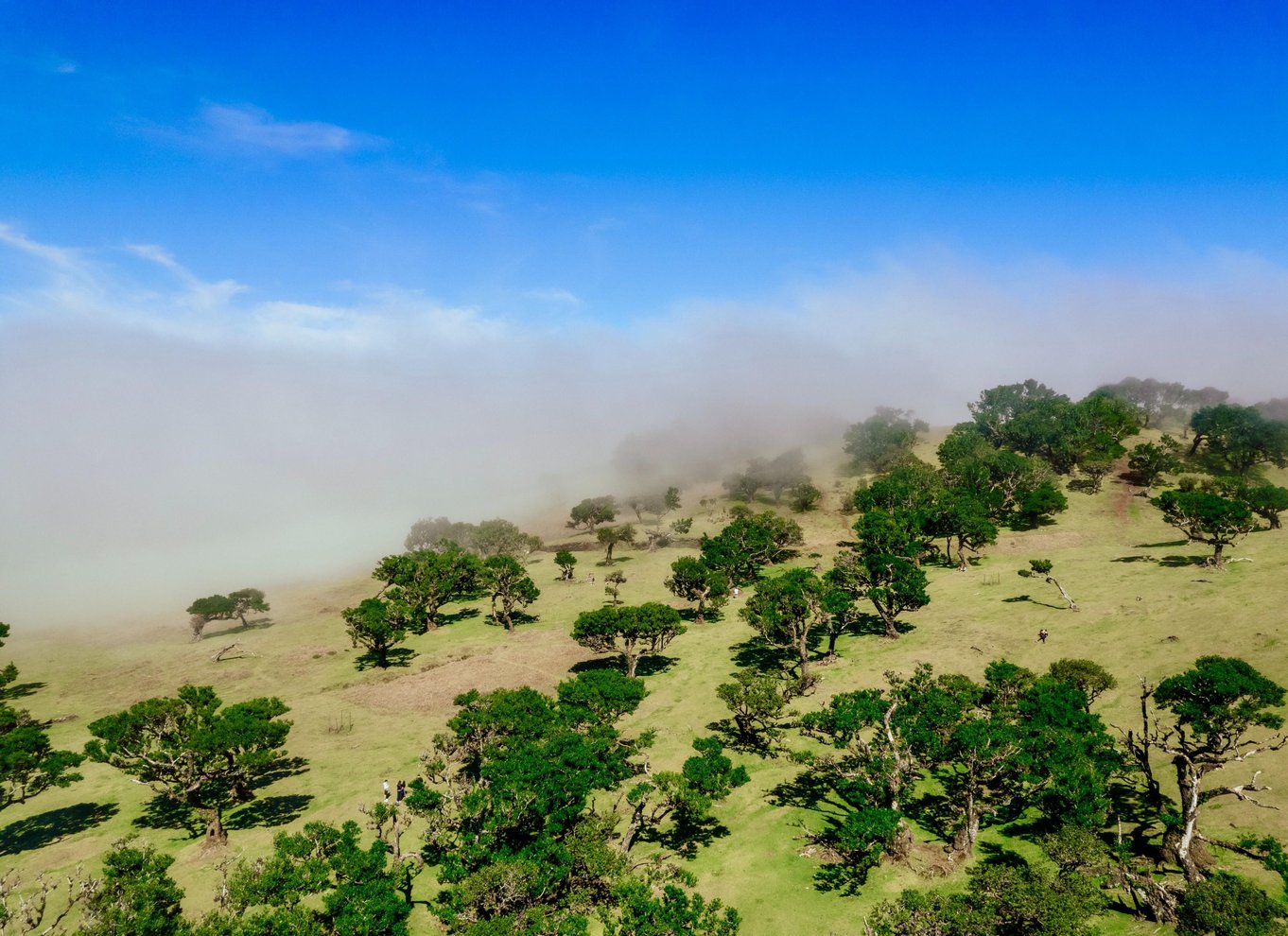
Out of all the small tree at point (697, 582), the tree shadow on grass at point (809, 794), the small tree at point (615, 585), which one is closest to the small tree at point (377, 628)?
the small tree at point (615, 585)

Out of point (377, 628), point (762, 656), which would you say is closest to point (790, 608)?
point (762, 656)

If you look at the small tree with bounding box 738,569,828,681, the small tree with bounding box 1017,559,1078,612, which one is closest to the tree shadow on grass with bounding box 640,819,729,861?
the small tree with bounding box 738,569,828,681

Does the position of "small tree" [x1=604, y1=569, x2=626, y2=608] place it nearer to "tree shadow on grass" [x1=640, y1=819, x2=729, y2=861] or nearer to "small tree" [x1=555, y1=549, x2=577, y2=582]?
"small tree" [x1=555, y1=549, x2=577, y2=582]

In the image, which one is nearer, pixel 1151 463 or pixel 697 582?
pixel 697 582

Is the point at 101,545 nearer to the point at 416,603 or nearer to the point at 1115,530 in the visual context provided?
the point at 416,603

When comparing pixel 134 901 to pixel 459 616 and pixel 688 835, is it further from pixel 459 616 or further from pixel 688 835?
pixel 459 616

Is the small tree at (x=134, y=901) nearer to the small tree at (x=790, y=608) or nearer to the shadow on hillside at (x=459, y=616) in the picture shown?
the small tree at (x=790, y=608)
